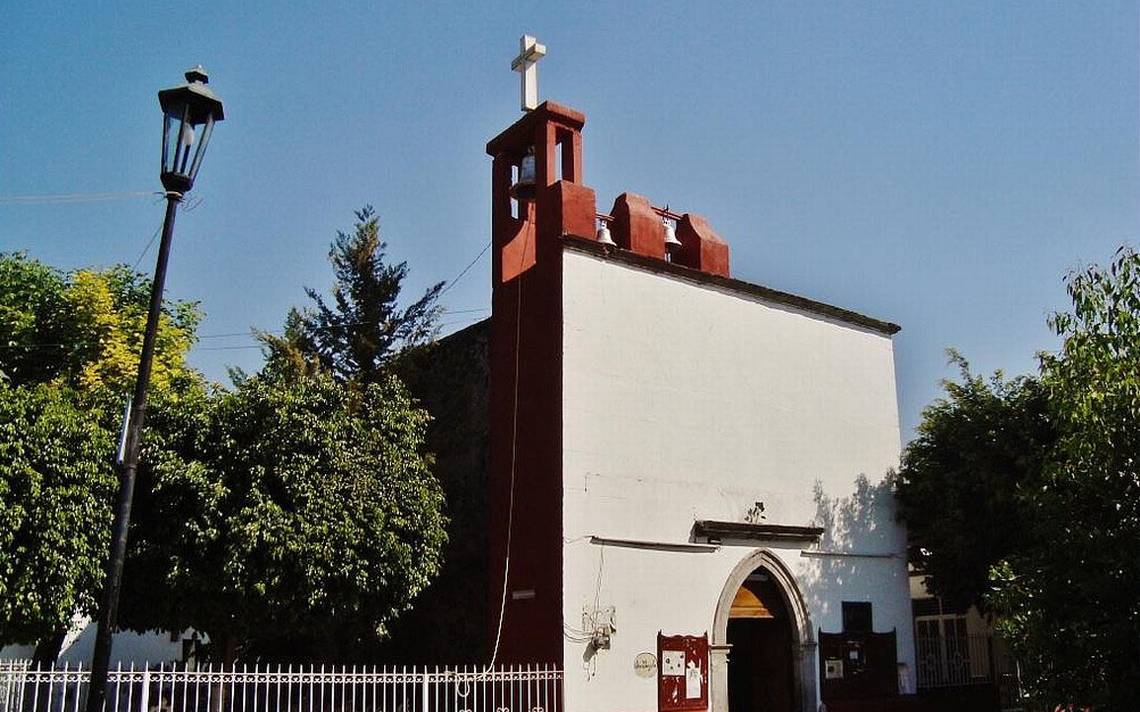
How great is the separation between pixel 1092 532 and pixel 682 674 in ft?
21.2

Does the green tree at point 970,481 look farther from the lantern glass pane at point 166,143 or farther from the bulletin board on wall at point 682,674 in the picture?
the lantern glass pane at point 166,143

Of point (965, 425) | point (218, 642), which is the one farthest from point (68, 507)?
point (965, 425)

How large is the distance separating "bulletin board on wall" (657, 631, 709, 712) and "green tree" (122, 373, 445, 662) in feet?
10.4

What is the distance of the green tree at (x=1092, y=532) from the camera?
7.68m

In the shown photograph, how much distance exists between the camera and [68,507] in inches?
447

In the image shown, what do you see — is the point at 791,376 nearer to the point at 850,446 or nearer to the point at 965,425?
the point at 850,446

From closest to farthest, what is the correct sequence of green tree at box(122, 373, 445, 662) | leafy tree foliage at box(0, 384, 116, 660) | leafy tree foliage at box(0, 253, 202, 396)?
1. leafy tree foliage at box(0, 384, 116, 660)
2. green tree at box(122, 373, 445, 662)
3. leafy tree foliage at box(0, 253, 202, 396)

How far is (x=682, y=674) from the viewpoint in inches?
522

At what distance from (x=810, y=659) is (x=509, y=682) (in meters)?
4.74

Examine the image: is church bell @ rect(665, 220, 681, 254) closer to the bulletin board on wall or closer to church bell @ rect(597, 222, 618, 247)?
church bell @ rect(597, 222, 618, 247)

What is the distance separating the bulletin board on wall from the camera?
42.8 feet

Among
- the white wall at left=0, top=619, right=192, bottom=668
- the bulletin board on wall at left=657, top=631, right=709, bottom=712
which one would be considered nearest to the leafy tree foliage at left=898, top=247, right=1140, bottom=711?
the bulletin board on wall at left=657, top=631, right=709, bottom=712

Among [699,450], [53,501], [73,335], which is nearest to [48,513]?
[53,501]

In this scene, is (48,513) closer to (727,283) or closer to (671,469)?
(671,469)
